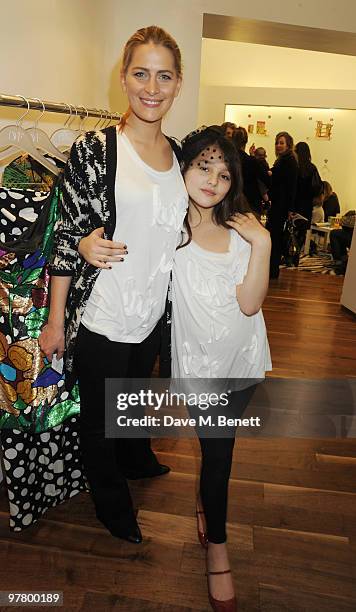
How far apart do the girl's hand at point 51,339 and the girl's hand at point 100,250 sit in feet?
0.86

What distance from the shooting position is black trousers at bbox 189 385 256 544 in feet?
4.15

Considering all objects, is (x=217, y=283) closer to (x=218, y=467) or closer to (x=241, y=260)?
(x=241, y=260)

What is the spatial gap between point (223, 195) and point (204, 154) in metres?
0.12

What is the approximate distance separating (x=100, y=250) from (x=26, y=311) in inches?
14.0

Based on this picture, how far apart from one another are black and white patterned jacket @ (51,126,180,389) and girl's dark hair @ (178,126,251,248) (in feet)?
0.20

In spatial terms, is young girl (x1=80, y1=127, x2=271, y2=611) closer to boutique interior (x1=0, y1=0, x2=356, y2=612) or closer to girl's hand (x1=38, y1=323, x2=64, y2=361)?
girl's hand (x1=38, y1=323, x2=64, y2=361)

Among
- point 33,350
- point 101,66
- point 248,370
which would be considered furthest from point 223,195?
point 101,66

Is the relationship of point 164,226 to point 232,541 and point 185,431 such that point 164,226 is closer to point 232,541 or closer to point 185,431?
point 232,541

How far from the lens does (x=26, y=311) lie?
1340mm

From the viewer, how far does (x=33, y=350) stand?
1364mm

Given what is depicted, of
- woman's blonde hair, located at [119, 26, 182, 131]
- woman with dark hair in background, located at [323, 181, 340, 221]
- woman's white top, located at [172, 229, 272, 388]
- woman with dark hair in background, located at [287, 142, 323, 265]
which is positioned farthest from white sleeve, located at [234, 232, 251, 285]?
woman with dark hair in background, located at [323, 181, 340, 221]

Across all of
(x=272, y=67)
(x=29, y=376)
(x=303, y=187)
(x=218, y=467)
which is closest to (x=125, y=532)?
(x=218, y=467)

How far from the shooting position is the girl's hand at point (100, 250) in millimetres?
1138

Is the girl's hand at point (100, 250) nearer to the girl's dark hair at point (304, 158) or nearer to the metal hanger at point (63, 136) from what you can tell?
the metal hanger at point (63, 136)
